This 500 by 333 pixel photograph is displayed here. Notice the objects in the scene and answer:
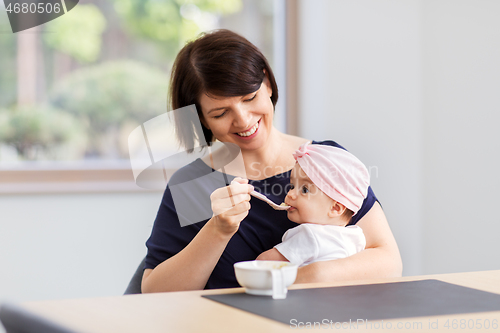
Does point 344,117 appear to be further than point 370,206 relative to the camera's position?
Yes

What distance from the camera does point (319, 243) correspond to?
1190 mm

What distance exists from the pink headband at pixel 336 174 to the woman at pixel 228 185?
0.30ft

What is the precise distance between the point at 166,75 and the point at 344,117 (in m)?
0.95

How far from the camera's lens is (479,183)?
7.47 feet

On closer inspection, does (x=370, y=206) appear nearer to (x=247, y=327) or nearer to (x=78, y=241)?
(x=247, y=327)

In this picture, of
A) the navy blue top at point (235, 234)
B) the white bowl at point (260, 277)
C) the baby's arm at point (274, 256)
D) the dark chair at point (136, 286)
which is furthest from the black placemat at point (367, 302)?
the dark chair at point (136, 286)

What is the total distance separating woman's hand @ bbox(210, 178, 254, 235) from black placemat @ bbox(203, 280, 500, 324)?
0.23 meters

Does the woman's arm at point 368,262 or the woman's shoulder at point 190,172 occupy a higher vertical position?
the woman's shoulder at point 190,172

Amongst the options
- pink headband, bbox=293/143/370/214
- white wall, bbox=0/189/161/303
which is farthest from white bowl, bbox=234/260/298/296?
white wall, bbox=0/189/161/303

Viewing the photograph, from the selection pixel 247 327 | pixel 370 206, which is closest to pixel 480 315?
pixel 247 327

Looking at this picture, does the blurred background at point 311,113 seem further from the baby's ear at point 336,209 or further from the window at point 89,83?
the baby's ear at point 336,209

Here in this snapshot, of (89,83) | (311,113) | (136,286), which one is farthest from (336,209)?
(89,83)

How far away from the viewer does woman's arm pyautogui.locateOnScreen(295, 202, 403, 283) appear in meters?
1.09

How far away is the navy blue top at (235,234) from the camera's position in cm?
132
